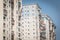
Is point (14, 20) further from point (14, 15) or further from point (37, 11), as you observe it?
point (37, 11)

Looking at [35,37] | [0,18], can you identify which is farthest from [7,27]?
[35,37]

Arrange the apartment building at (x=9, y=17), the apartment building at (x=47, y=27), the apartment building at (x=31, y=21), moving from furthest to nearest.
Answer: the apartment building at (x=47, y=27) < the apartment building at (x=31, y=21) < the apartment building at (x=9, y=17)

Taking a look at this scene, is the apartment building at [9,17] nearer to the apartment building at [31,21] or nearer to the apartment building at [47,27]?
the apartment building at [31,21]

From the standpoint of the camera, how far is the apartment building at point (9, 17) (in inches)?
252

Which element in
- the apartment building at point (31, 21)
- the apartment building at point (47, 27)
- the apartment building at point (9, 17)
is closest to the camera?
the apartment building at point (9, 17)

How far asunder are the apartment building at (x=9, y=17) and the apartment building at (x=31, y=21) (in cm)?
411

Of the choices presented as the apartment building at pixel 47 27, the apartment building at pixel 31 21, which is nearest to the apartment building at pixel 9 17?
the apartment building at pixel 31 21

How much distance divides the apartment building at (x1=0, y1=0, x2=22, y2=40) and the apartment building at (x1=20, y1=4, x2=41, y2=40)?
13.5ft

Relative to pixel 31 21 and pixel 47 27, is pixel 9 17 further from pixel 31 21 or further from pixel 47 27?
pixel 47 27

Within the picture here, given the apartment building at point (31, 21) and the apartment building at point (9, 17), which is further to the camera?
the apartment building at point (31, 21)

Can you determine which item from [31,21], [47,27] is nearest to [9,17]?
[31,21]

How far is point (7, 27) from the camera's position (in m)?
6.81

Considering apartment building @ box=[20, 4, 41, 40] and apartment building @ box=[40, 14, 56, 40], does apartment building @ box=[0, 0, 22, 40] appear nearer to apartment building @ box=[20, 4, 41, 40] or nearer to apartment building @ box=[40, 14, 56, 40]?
apartment building @ box=[20, 4, 41, 40]

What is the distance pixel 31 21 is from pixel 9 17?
5.24 m
